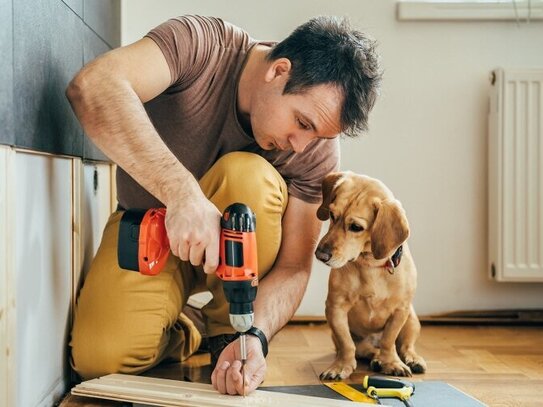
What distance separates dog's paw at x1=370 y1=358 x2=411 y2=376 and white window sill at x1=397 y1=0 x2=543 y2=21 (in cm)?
138

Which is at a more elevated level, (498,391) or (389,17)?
(389,17)

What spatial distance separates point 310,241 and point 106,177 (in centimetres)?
85

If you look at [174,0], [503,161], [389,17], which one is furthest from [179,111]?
[503,161]

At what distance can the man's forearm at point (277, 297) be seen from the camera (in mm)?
1771

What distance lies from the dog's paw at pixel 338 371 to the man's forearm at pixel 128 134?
0.77m

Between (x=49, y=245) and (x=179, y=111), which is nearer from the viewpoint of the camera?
(x=49, y=245)

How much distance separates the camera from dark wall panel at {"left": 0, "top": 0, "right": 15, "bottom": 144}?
131 centimetres

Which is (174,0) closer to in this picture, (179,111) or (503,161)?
(179,111)

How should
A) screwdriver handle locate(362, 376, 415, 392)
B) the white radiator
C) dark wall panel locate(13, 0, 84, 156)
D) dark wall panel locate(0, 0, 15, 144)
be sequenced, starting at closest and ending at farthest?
1. dark wall panel locate(0, 0, 15, 144)
2. dark wall panel locate(13, 0, 84, 156)
3. screwdriver handle locate(362, 376, 415, 392)
4. the white radiator

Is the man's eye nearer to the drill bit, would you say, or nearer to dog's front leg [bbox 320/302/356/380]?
the drill bit

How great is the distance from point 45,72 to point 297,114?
1.90ft

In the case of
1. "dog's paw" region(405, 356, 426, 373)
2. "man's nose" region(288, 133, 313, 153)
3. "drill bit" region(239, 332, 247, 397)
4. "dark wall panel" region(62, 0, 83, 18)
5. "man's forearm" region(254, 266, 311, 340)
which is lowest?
"dog's paw" region(405, 356, 426, 373)

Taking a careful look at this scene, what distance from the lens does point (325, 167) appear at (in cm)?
209

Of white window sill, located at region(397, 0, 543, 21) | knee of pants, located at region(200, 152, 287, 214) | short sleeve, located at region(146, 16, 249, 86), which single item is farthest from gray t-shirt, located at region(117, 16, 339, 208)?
white window sill, located at region(397, 0, 543, 21)
